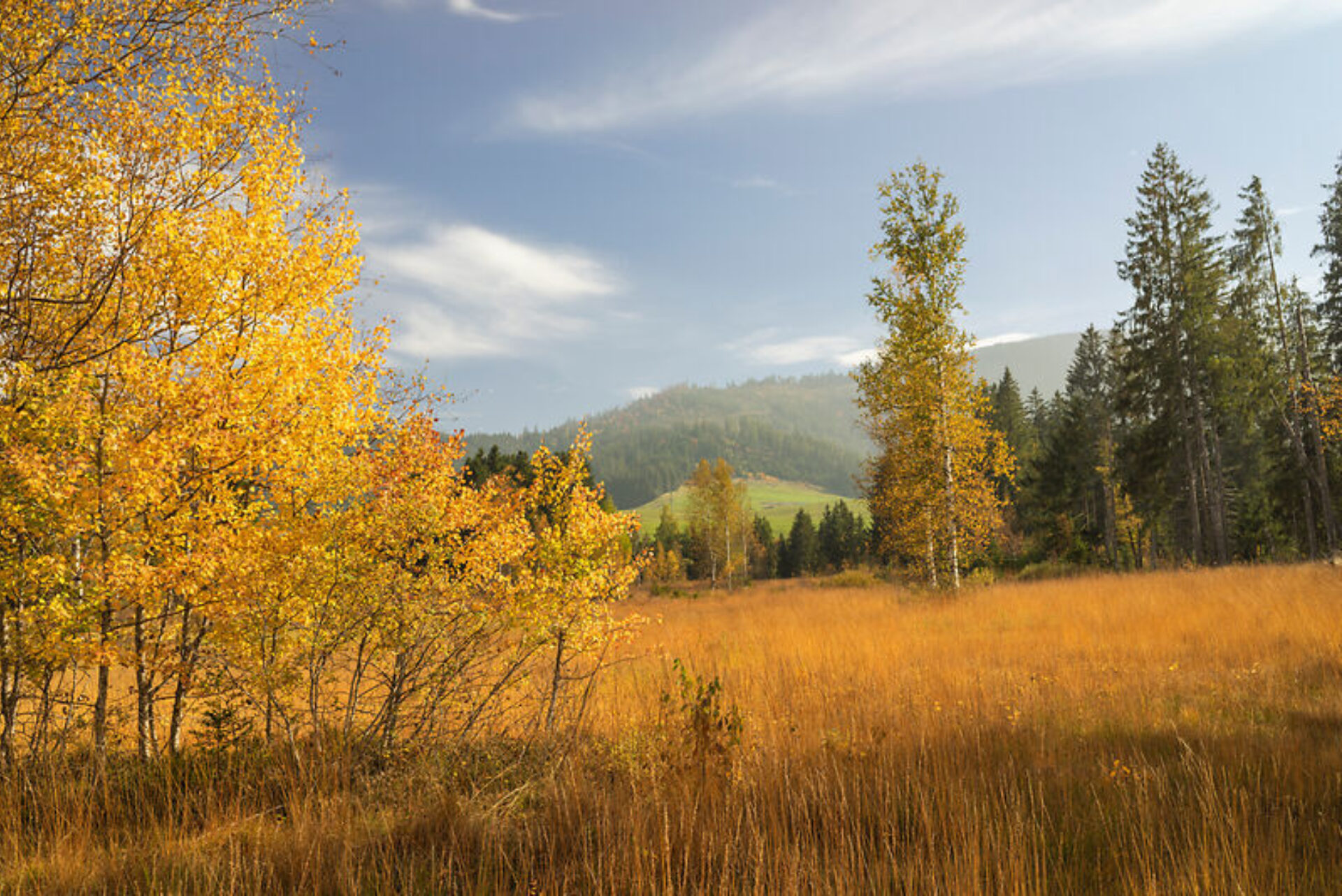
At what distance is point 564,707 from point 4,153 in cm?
576

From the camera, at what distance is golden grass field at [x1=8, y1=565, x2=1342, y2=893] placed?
9.26ft

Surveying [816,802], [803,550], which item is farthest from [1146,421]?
[803,550]

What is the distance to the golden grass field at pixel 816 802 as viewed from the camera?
2.82 meters

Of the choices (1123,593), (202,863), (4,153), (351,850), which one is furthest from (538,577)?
(1123,593)

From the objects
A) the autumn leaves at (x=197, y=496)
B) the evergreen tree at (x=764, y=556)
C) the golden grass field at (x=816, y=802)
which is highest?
the autumn leaves at (x=197, y=496)

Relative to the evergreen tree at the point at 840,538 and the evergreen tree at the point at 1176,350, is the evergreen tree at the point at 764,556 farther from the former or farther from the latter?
the evergreen tree at the point at 1176,350

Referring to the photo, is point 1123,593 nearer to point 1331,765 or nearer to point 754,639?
point 754,639

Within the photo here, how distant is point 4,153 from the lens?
411cm

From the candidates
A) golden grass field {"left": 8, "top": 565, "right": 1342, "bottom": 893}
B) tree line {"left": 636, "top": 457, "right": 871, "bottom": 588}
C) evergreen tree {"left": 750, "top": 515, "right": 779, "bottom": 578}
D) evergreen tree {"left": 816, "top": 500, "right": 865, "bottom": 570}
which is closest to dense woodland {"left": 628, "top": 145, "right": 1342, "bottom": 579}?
golden grass field {"left": 8, "top": 565, "right": 1342, "bottom": 893}

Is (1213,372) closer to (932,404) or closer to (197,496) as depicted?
(932,404)

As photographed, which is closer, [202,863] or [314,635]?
[202,863]

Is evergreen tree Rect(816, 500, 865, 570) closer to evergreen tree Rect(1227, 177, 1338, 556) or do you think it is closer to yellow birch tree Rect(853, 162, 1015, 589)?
evergreen tree Rect(1227, 177, 1338, 556)

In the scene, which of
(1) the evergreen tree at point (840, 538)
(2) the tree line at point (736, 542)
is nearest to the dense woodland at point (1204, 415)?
(2) the tree line at point (736, 542)

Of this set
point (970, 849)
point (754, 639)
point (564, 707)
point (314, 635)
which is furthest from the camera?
point (754, 639)
